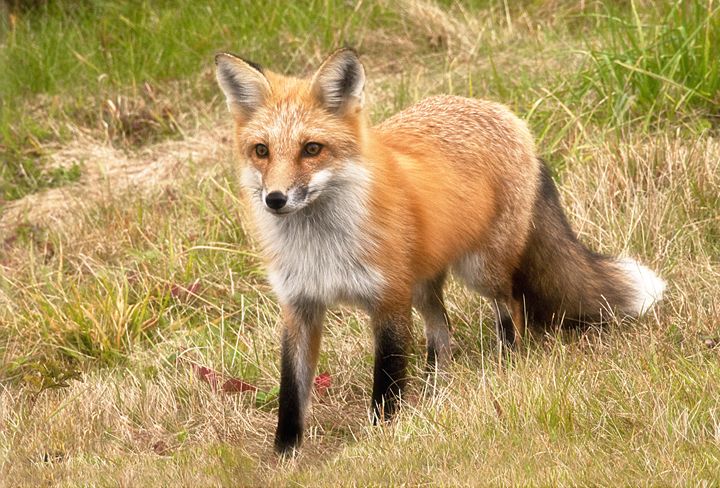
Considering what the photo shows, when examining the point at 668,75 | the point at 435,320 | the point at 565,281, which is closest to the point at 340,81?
the point at 435,320

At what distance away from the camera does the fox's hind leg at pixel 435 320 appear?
4.86 m

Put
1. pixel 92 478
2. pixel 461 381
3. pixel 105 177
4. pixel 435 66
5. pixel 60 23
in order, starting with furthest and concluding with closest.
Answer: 1. pixel 60 23
2. pixel 435 66
3. pixel 105 177
4. pixel 461 381
5. pixel 92 478

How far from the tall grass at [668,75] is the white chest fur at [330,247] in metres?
2.67

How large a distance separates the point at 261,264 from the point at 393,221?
183 centimetres

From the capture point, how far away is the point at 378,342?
4.16 m

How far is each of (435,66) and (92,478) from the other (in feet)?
16.8

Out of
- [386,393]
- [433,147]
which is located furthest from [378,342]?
[433,147]

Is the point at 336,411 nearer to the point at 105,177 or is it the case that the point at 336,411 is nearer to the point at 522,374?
the point at 522,374

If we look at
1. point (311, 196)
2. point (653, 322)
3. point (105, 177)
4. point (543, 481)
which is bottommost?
point (105, 177)

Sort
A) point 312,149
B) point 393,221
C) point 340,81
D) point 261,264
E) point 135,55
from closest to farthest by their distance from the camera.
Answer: point 312,149
point 340,81
point 393,221
point 261,264
point 135,55

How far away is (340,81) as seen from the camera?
4.01m

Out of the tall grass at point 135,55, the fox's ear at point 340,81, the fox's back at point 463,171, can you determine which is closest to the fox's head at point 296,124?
the fox's ear at point 340,81

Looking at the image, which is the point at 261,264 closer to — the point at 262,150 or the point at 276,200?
the point at 262,150

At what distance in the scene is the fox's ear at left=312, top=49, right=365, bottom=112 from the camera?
3.95m
